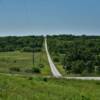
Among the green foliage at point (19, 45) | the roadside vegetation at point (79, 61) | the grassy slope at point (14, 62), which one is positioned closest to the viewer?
the roadside vegetation at point (79, 61)

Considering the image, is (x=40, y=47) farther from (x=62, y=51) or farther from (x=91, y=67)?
(x=91, y=67)

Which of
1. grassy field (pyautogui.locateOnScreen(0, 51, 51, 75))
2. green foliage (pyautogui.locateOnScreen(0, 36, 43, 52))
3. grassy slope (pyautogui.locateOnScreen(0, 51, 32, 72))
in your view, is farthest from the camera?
green foliage (pyautogui.locateOnScreen(0, 36, 43, 52))

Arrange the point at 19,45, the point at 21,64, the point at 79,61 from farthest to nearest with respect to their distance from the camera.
→ the point at 19,45 → the point at 21,64 → the point at 79,61

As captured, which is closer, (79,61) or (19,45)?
(79,61)

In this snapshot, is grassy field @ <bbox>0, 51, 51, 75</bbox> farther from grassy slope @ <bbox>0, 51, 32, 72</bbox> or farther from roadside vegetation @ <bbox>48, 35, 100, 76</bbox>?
roadside vegetation @ <bbox>48, 35, 100, 76</bbox>

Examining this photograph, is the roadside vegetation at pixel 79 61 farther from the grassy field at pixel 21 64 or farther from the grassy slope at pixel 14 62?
the grassy slope at pixel 14 62

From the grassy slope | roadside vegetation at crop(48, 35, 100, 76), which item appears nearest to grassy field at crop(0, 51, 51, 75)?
the grassy slope

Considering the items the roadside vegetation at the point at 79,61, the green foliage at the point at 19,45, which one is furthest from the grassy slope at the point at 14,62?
the green foliage at the point at 19,45

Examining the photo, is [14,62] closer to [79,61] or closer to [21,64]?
[21,64]

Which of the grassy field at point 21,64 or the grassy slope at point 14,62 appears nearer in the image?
the grassy field at point 21,64

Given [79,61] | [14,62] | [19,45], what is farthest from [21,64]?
[19,45]

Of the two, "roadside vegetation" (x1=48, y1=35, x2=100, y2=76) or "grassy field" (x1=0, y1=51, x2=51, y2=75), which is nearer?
"grassy field" (x1=0, y1=51, x2=51, y2=75)

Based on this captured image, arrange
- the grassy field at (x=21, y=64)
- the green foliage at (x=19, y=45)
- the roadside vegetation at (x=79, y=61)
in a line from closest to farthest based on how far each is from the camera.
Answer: the grassy field at (x=21, y=64), the roadside vegetation at (x=79, y=61), the green foliage at (x=19, y=45)

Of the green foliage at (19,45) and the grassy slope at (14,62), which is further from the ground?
the green foliage at (19,45)
